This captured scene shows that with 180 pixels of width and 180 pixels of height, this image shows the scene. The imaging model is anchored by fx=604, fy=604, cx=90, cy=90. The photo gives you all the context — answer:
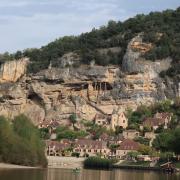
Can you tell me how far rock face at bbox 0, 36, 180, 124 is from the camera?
113188 millimetres

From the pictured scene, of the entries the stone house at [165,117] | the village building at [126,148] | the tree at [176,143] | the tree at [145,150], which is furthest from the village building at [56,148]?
the tree at [176,143]

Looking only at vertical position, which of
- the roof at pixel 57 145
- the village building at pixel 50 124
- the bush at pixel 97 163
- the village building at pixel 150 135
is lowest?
the bush at pixel 97 163

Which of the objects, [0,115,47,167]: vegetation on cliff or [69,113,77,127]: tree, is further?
[69,113,77,127]: tree

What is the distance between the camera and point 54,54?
420ft

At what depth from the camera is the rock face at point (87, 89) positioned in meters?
113

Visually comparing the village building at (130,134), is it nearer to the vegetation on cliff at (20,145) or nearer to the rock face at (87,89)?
the rock face at (87,89)

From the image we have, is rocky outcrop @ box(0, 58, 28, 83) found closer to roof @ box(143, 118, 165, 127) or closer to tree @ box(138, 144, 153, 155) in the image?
roof @ box(143, 118, 165, 127)

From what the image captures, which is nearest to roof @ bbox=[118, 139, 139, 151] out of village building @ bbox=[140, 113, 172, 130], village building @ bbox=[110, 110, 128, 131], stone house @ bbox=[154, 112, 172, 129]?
village building @ bbox=[140, 113, 172, 130]

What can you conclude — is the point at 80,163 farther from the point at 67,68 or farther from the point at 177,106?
the point at 67,68

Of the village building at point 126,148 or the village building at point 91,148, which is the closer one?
the village building at point 126,148

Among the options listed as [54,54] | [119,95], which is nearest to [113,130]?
[119,95]

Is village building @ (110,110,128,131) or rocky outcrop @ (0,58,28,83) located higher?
rocky outcrop @ (0,58,28,83)

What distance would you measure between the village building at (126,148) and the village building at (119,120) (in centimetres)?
985

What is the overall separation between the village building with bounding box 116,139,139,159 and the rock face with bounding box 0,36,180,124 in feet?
58.4
